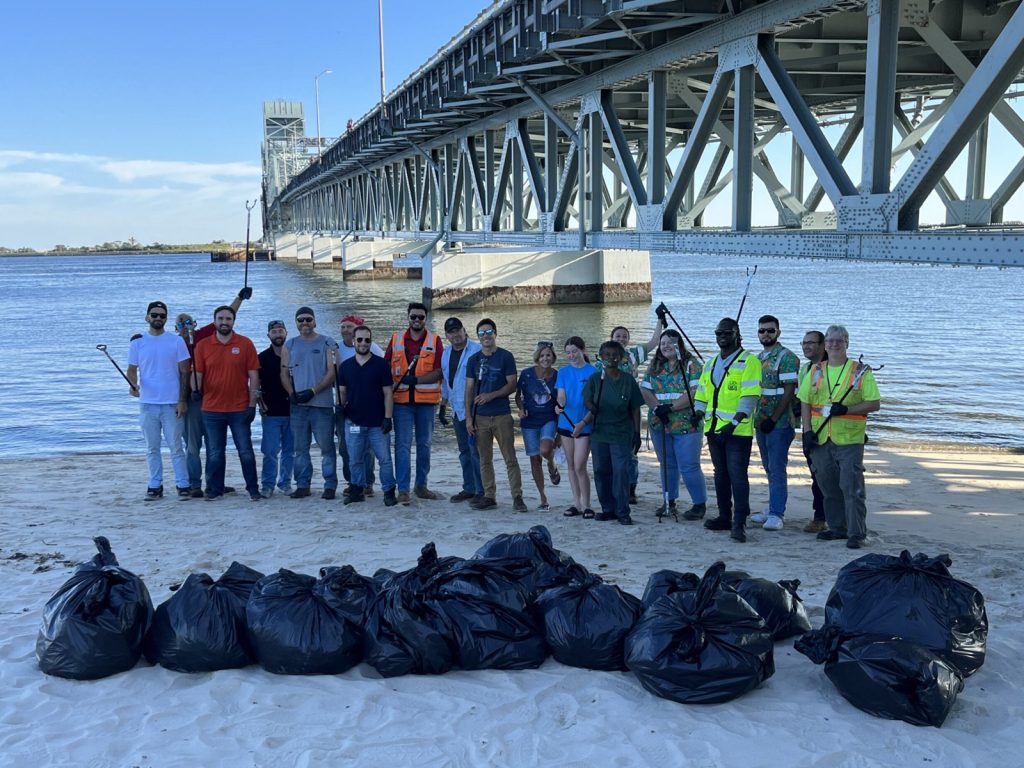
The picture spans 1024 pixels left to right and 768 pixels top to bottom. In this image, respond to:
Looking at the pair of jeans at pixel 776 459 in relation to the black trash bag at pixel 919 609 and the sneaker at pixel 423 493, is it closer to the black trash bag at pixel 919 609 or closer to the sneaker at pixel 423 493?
the black trash bag at pixel 919 609

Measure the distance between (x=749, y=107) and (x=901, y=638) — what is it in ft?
25.2

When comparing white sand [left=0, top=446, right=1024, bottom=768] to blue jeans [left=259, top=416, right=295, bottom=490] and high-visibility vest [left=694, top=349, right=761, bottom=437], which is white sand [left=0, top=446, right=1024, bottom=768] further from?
blue jeans [left=259, top=416, right=295, bottom=490]

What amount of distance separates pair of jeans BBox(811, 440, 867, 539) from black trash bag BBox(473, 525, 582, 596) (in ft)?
7.02

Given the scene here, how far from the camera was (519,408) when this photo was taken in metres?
6.88

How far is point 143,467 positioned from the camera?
Answer: 9.56m

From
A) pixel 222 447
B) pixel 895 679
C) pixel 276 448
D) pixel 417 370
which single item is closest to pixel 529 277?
pixel 276 448

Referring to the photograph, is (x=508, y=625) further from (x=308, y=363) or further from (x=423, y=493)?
(x=308, y=363)

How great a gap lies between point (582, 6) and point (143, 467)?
25.9 feet

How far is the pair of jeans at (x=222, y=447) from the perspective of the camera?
23.4 feet

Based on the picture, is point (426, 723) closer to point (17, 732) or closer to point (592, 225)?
point (17, 732)

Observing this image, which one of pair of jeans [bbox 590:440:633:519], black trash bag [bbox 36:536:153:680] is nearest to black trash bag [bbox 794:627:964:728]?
pair of jeans [bbox 590:440:633:519]

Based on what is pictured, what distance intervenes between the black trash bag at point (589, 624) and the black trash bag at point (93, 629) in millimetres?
1827

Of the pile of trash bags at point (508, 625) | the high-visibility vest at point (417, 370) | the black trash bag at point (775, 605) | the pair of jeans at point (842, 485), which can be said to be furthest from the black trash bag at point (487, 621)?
the high-visibility vest at point (417, 370)

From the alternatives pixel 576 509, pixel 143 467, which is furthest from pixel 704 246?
pixel 143 467
